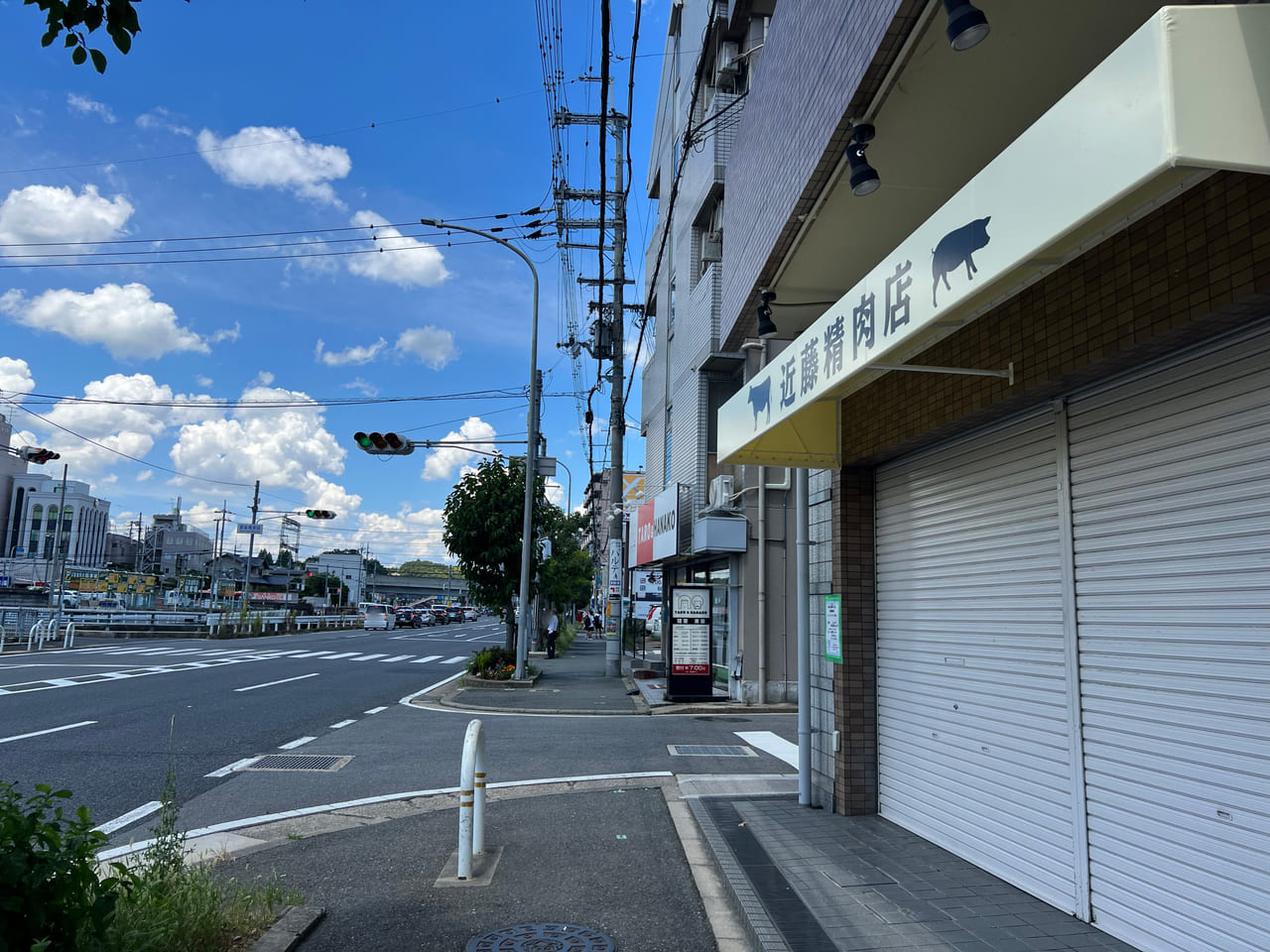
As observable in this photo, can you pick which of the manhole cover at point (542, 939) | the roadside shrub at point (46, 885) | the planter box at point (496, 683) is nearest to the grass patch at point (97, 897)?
the roadside shrub at point (46, 885)

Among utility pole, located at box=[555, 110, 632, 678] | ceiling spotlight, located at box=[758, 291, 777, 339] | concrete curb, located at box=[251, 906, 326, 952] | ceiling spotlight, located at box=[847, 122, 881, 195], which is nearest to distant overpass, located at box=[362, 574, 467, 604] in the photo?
utility pole, located at box=[555, 110, 632, 678]

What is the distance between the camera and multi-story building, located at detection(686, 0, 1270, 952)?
3111 millimetres

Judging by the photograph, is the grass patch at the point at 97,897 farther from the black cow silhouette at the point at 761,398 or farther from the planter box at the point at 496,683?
the planter box at the point at 496,683

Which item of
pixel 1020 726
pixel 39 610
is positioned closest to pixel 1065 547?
pixel 1020 726

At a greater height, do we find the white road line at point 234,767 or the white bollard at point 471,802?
the white bollard at point 471,802

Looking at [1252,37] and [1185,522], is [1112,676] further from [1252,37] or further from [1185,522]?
[1252,37]

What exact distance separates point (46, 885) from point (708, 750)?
29.7 feet

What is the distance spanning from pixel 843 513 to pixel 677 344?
49.8 feet

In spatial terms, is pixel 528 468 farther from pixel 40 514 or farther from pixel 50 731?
pixel 40 514

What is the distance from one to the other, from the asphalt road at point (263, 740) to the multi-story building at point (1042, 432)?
4.13 m

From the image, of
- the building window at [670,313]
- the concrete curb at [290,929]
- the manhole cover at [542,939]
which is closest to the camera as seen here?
the concrete curb at [290,929]

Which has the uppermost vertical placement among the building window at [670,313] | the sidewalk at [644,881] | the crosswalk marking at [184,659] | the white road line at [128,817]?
the building window at [670,313]

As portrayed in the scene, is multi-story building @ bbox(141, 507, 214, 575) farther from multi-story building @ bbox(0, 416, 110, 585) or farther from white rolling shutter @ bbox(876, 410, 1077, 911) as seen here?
white rolling shutter @ bbox(876, 410, 1077, 911)

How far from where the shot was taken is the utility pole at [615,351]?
23188 millimetres
